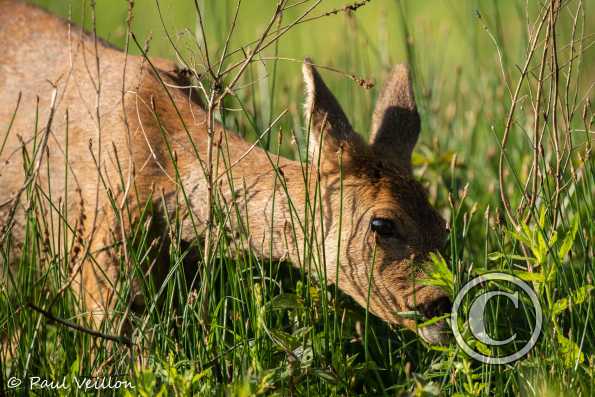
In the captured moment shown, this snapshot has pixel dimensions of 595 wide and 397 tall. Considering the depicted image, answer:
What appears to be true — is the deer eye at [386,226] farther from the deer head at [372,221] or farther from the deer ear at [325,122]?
the deer ear at [325,122]

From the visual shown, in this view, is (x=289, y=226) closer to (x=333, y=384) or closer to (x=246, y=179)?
(x=246, y=179)

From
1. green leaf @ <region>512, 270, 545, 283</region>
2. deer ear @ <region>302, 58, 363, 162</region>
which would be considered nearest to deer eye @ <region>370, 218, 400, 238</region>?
deer ear @ <region>302, 58, 363, 162</region>

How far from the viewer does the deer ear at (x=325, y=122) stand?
4645mm

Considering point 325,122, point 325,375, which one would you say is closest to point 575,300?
point 325,375

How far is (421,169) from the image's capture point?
6.22m

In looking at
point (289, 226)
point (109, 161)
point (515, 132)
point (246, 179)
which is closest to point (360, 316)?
point (289, 226)

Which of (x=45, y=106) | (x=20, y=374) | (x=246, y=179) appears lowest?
(x=20, y=374)

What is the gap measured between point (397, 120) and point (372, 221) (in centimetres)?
80

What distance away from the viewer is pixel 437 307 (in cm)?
432

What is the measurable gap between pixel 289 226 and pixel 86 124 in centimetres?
121

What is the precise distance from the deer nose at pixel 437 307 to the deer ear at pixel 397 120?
97 cm

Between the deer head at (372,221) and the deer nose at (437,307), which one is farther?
the deer head at (372,221)

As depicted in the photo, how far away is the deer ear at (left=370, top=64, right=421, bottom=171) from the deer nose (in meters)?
0.97

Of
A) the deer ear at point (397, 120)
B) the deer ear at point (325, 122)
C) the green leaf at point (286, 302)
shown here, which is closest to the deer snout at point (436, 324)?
A: the green leaf at point (286, 302)
